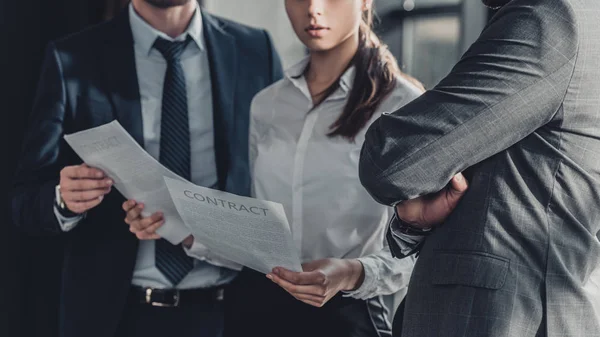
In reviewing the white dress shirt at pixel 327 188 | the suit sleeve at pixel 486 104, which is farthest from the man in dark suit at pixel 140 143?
the suit sleeve at pixel 486 104

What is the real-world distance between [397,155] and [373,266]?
0.43m

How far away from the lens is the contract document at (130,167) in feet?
5.11

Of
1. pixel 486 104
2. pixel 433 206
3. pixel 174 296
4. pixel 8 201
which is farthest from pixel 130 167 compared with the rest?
pixel 8 201

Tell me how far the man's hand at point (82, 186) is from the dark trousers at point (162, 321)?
27cm

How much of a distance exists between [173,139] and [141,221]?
0.27 meters

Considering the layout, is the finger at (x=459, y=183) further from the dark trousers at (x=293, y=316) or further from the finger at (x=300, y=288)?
the dark trousers at (x=293, y=316)

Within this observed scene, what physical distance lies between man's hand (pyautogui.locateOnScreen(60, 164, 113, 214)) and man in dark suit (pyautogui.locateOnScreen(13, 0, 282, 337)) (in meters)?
0.06

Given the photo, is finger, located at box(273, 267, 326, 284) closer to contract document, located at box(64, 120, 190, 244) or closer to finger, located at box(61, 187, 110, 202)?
contract document, located at box(64, 120, 190, 244)

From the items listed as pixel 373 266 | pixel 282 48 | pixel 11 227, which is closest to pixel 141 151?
pixel 373 266

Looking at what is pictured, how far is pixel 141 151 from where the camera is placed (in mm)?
1554

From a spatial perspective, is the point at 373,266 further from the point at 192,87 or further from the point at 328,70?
the point at 192,87

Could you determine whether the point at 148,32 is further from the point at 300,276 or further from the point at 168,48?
the point at 300,276

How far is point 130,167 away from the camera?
162 cm

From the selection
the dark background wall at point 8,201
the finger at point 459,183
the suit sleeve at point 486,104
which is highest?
the suit sleeve at point 486,104
